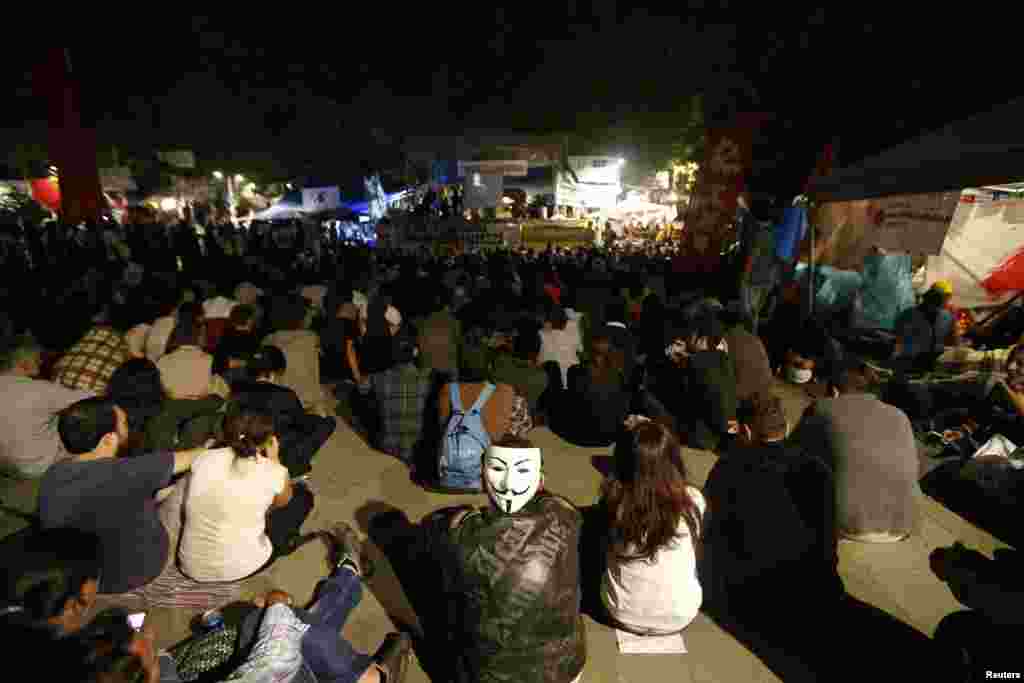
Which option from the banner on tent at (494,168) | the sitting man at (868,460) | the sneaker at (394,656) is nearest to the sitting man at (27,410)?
the sneaker at (394,656)

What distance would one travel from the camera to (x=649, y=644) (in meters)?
2.97

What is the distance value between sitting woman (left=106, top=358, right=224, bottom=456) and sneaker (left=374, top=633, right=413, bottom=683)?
7.13 ft

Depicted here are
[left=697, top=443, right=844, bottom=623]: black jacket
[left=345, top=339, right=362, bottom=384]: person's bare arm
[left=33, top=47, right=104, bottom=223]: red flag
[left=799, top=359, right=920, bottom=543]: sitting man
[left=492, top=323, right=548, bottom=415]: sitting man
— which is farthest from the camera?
[left=33, top=47, right=104, bottom=223]: red flag

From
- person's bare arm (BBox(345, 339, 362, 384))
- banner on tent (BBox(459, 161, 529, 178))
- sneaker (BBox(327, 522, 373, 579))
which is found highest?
banner on tent (BBox(459, 161, 529, 178))

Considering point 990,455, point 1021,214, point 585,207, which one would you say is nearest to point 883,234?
point 1021,214

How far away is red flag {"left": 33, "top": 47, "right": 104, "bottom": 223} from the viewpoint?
1508 cm

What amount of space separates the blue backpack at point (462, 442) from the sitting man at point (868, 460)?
2.39 m

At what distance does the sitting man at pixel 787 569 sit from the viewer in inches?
111

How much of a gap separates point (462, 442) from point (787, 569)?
2.35 m

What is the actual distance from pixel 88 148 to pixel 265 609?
62.1 ft

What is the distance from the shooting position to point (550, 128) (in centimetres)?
2655

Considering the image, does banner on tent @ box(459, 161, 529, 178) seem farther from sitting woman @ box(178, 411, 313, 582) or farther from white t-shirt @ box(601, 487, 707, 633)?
white t-shirt @ box(601, 487, 707, 633)

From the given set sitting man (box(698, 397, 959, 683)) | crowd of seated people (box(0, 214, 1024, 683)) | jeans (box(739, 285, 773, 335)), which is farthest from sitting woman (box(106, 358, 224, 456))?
jeans (box(739, 285, 773, 335))

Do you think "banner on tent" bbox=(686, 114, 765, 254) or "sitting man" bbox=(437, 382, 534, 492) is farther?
"banner on tent" bbox=(686, 114, 765, 254)
